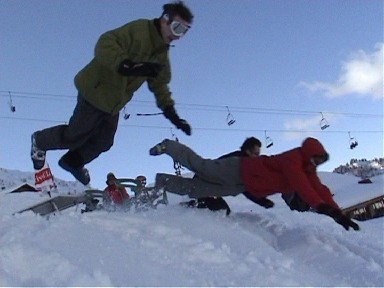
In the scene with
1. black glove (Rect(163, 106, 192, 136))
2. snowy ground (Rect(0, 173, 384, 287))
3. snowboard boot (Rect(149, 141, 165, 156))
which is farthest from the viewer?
snowboard boot (Rect(149, 141, 165, 156))

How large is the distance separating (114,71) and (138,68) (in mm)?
307

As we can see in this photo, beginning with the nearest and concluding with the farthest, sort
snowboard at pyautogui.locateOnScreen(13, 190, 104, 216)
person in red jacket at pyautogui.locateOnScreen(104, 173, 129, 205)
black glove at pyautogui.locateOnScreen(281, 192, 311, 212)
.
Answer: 1. black glove at pyautogui.locateOnScreen(281, 192, 311, 212)
2. person in red jacket at pyautogui.locateOnScreen(104, 173, 129, 205)
3. snowboard at pyautogui.locateOnScreen(13, 190, 104, 216)

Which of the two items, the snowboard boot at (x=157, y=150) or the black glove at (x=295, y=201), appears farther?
the black glove at (x=295, y=201)

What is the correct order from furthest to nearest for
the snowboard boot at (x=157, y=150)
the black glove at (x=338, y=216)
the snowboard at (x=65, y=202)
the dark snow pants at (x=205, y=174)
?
1. the snowboard at (x=65, y=202)
2. the snowboard boot at (x=157, y=150)
3. the dark snow pants at (x=205, y=174)
4. the black glove at (x=338, y=216)

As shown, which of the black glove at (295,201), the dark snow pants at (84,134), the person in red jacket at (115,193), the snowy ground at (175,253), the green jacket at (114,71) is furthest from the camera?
the person in red jacket at (115,193)

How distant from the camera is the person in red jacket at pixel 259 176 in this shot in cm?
416

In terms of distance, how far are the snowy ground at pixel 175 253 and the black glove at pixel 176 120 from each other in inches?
36.6

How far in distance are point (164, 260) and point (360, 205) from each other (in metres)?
23.1

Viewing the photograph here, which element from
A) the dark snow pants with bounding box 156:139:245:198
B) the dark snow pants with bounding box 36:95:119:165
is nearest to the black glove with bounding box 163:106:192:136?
the dark snow pants with bounding box 156:139:245:198

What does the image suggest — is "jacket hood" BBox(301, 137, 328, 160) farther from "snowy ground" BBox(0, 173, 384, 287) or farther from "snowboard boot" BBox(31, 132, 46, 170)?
"snowboard boot" BBox(31, 132, 46, 170)

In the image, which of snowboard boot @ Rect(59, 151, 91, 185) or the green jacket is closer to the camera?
the green jacket

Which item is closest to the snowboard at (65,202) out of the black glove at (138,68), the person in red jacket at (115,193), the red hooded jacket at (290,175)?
the person in red jacket at (115,193)

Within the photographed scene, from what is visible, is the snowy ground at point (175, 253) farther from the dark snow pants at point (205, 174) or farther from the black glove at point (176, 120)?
the black glove at point (176, 120)

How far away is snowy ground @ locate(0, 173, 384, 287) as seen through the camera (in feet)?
8.04
